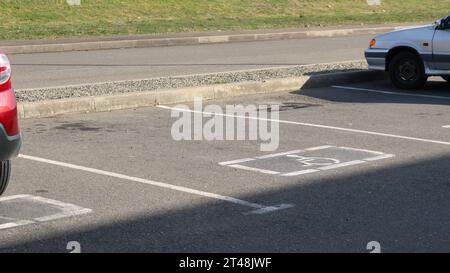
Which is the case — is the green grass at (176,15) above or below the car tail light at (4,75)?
below

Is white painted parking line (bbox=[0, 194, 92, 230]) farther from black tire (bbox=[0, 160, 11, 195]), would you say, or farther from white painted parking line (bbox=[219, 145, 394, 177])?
white painted parking line (bbox=[219, 145, 394, 177])

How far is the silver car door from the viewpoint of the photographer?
14828 mm

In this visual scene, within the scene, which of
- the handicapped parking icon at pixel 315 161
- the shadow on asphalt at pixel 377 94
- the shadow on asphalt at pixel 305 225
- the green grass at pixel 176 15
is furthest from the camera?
the green grass at pixel 176 15

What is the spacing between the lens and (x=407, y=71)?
15.4m

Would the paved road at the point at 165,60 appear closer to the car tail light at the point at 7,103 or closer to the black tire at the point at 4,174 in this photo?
the black tire at the point at 4,174

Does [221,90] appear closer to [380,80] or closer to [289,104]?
[289,104]

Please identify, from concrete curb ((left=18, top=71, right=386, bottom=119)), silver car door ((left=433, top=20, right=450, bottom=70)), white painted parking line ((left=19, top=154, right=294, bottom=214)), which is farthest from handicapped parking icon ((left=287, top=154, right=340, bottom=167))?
silver car door ((left=433, top=20, right=450, bottom=70))

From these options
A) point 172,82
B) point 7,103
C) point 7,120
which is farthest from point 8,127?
point 172,82

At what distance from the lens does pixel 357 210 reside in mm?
7383

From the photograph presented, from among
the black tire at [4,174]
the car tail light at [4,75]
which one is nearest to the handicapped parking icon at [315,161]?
the black tire at [4,174]

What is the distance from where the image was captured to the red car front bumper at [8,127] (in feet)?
23.1

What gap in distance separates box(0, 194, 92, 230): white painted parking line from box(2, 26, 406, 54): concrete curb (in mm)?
14559

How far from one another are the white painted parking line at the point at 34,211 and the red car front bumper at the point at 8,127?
45 cm
